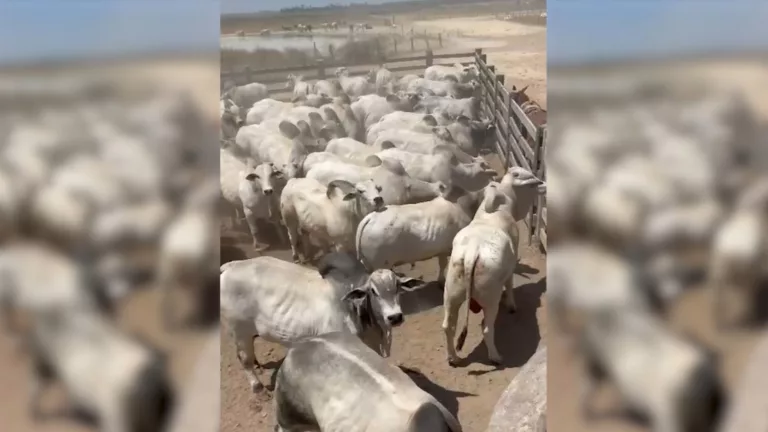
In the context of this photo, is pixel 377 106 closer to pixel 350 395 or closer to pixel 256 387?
pixel 256 387

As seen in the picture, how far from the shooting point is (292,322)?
66.6 inches

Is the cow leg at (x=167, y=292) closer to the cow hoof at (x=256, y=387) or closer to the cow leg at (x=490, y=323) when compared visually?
the cow hoof at (x=256, y=387)

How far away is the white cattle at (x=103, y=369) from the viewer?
49.9 inches

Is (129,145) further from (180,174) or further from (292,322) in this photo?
(292,322)

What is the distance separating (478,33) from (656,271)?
82cm

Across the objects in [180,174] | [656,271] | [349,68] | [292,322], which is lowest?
[292,322]

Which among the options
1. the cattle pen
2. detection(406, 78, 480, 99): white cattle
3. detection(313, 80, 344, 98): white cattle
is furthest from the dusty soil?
detection(406, 78, 480, 99): white cattle

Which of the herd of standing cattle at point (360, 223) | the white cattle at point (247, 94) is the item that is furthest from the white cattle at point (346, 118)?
the white cattle at point (247, 94)

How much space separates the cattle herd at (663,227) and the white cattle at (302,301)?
0.49 metres

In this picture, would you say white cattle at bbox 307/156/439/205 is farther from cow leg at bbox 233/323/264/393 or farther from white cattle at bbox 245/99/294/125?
cow leg at bbox 233/323/264/393

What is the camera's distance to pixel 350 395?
4.46 feet

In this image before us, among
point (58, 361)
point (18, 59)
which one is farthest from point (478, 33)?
point (58, 361)

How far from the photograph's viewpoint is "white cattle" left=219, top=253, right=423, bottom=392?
1634 millimetres

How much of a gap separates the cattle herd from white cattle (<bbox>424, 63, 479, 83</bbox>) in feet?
2.83
